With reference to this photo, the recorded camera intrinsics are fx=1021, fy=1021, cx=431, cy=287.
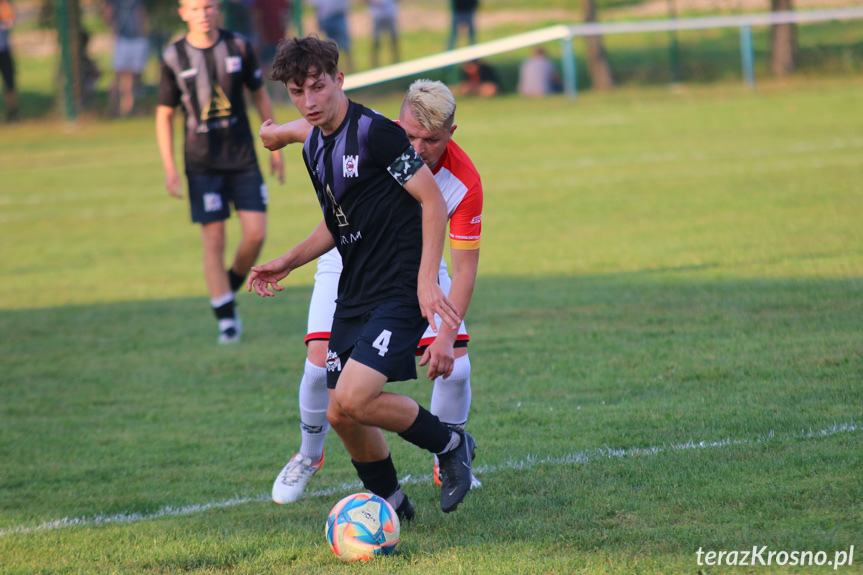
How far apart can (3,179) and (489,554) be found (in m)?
16.2

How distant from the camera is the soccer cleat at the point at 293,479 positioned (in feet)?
14.9

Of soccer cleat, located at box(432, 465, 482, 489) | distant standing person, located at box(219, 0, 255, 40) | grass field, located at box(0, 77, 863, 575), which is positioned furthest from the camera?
distant standing person, located at box(219, 0, 255, 40)

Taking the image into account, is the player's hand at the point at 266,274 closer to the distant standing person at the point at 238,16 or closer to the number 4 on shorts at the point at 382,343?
the number 4 on shorts at the point at 382,343

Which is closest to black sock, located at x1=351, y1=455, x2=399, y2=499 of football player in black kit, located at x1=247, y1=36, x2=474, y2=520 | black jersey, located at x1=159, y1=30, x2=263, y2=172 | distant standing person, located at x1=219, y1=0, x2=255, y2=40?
football player in black kit, located at x1=247, y1=36, x2=474, y2=520

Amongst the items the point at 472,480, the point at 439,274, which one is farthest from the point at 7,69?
the point at 472,480

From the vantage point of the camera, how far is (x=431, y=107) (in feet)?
13.0

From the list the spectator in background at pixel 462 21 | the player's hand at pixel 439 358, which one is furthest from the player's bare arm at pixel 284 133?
the spectator in background at pixel 462 21

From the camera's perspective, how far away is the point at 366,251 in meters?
4.05

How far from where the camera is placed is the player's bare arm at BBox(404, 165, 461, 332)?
374cm

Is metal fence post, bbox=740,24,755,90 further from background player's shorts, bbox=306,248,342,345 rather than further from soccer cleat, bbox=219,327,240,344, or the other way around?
background player's shorts, bbox=306,248,342,345

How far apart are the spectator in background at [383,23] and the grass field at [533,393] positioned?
40.7 ft

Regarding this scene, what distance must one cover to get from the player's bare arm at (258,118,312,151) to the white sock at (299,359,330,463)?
99 centimetres

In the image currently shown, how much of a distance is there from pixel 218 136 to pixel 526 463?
165 inches

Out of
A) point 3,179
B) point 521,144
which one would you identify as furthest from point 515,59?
point 3,179
